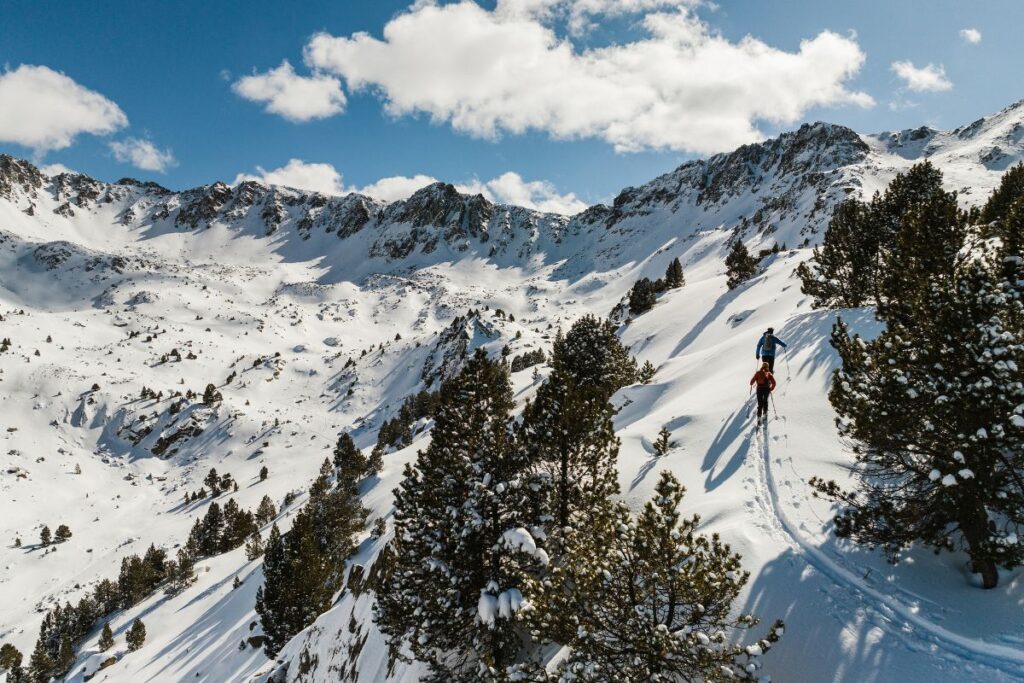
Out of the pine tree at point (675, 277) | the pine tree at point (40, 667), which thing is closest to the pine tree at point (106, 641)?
the pine tree at point (40, 667)

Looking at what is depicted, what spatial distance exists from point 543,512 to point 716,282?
7635 centimetres

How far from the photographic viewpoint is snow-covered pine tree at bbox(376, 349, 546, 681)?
39.6 ft

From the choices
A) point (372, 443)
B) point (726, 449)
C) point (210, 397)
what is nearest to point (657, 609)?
point (726, 449)

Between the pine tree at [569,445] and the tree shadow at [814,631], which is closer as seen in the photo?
the tree shadow at [814,631]

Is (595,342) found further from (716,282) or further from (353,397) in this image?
(353,397)

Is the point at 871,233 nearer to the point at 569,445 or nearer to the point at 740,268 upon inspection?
the point at 569,445

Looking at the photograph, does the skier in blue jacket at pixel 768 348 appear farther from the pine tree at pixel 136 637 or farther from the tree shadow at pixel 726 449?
the pine tree at pixel 136 637

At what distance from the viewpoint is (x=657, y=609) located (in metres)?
8.39

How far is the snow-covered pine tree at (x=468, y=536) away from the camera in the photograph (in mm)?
12062

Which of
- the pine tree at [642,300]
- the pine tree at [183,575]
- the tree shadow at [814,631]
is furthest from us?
the pine tree at [642,300]

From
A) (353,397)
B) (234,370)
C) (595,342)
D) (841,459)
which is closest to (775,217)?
(353,397)

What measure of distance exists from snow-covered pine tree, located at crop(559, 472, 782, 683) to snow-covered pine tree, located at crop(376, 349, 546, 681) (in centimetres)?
305

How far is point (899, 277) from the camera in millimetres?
13461

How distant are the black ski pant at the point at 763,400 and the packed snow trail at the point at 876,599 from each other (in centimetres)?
381
